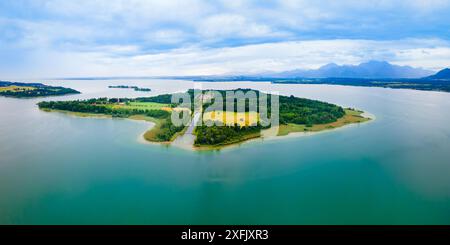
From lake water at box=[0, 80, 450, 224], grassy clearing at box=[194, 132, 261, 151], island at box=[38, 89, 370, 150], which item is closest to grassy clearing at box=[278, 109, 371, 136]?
island at box=[38, 89, 370, 150]

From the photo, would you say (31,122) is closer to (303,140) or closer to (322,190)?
(303,140)

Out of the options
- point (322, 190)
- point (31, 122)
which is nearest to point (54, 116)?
point (31, 122)

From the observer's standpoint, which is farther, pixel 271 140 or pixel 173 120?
pixel 173 120

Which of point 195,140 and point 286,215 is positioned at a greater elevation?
point 195,140

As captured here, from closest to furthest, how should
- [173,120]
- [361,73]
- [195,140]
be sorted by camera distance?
1. [195,140]
2. [173,120]
3. [361,73]

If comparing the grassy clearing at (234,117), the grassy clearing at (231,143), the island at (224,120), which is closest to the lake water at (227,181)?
the grassy clearing at (231,143)

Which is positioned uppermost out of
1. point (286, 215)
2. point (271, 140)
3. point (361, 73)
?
point (361, 73)

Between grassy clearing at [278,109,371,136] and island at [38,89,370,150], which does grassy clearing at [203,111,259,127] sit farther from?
grassy clearing at [278,109,371,136]
